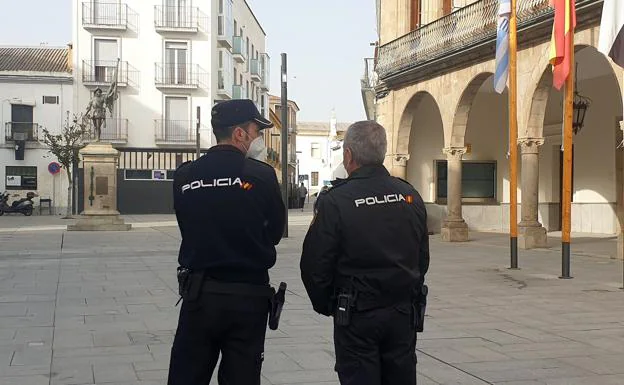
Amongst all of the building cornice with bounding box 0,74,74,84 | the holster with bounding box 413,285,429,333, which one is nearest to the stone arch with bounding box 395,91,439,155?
the holster with bounding box 413,285,429,333

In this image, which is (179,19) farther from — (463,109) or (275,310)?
(275,310)

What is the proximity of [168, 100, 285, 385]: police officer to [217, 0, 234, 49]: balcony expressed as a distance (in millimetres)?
45746

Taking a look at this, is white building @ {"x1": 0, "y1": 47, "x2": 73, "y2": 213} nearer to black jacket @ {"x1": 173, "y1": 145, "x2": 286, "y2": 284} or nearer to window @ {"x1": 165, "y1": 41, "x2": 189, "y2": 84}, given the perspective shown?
window @ {"x1": 165, "y1": 41, "x2": 189, "y2": 84}

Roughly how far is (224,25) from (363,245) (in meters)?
46.9

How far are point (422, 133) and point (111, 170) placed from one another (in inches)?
393

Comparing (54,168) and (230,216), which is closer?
(230,216)

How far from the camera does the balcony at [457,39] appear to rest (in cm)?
1539

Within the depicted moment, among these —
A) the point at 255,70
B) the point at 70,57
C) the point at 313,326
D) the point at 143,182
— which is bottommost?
the point at 313,326

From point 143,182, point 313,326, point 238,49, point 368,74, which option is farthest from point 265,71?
point 313,326

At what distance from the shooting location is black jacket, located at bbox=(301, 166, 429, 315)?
3365mm

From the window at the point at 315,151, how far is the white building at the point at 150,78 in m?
63.8

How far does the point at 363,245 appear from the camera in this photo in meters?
3.36

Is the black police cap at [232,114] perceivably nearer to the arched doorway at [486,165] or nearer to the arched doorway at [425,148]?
the arched doorway at [425,148]

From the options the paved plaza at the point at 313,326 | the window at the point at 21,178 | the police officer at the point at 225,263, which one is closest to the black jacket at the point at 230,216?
the police officer at the point at 225,263
